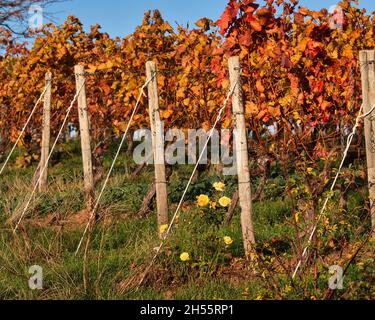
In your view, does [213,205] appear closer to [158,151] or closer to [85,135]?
[158,151]

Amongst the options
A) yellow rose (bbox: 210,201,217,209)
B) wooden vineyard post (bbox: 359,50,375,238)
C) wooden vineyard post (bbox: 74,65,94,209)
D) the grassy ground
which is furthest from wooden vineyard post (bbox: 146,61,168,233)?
wooden vineyard post (bbox: 359,50,375,238)

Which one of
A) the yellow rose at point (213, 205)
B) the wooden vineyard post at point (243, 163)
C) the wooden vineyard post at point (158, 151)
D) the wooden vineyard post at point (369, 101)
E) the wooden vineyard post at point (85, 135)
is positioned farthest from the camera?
the wooden vineyard post at point (85, 135)

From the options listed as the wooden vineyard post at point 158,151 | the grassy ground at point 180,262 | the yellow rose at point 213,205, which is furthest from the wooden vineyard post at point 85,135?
the yellow rose at point 213,205

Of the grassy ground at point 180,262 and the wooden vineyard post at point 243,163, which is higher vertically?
the wooden vineyard post at point 243,163

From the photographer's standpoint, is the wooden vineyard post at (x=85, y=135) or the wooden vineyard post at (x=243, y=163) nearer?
the wooden vineyard post at (x=243, y=163)

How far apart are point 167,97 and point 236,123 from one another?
11.9ft

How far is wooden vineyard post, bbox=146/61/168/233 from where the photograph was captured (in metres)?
6.85

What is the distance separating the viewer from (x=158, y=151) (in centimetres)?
693

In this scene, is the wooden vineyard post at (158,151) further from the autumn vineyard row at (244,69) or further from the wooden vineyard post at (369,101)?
the wooden vineyard post at (369,101)

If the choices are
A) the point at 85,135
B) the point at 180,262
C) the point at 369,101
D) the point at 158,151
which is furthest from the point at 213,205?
the point at 85,135

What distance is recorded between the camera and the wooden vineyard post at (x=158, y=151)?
22.5ft
